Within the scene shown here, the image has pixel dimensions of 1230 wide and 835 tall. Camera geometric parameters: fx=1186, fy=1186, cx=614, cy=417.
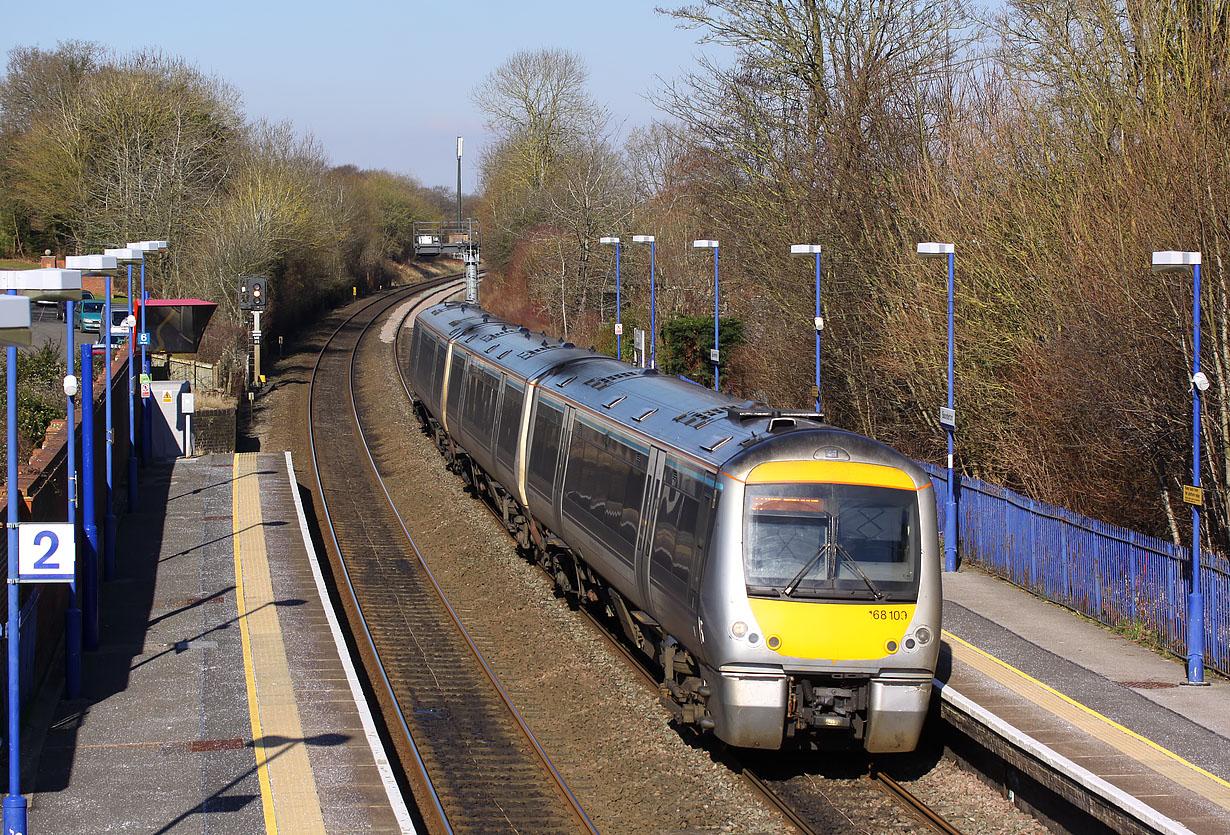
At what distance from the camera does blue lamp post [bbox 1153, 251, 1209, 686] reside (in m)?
11.0

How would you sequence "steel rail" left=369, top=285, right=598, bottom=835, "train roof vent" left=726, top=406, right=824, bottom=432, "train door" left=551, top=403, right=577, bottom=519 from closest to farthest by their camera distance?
"steel rail" left=369, top=285, right=598, bottom=835 < "train roof vent" left=726, top=406, right=824, bottom=432 < "train door" left=551, top=403, right=577, bottom=519

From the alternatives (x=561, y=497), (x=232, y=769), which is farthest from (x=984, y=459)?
(x=232, y=769)

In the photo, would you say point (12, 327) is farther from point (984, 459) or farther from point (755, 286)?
point (755, 286)

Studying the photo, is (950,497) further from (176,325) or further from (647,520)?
(176,325)

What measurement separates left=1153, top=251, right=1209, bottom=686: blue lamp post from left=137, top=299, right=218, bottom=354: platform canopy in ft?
73.7

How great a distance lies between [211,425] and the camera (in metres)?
27.2

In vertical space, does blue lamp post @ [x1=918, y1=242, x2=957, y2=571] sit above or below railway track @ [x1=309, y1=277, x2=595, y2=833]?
above

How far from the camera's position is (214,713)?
11.3 meters

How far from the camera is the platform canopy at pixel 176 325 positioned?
2773 centimetres

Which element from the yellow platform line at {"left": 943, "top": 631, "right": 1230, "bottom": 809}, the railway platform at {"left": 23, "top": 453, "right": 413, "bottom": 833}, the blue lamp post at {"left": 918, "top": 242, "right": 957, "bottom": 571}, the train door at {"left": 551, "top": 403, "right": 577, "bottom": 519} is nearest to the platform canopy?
the railway platform at {"left": 23, "top": 453, "right": 413, "bottom": 833}

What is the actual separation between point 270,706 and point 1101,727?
7.51 metres

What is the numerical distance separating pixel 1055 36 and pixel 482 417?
10930 mm

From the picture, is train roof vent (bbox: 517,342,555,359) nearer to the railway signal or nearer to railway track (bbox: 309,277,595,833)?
railway track (bbox: 309,277,595,833)

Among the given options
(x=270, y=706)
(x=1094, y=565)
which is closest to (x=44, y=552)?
(x=270, y=706)
